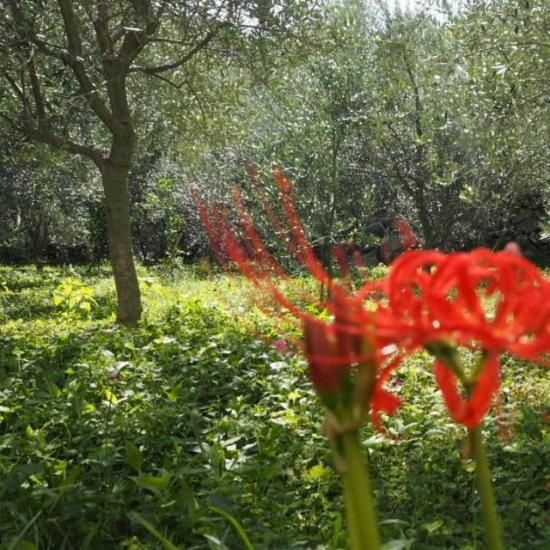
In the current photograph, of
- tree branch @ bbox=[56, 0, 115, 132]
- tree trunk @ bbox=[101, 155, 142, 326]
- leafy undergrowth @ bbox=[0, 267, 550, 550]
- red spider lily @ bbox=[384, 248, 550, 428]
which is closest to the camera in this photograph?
red spider lily @ bbox=[384, 248, 550, 428]

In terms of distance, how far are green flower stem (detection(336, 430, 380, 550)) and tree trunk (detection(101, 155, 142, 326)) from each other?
32.7 feet

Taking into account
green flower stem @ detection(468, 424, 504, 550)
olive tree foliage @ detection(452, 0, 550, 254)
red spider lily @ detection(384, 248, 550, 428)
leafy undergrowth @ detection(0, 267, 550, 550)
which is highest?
olive tree foliage @ detection(452, 0, 550, 254)

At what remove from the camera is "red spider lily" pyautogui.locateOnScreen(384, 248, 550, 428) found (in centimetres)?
54

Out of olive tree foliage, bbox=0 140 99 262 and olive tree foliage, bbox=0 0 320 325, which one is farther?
olive tree foliage, bbox=0 140 99 262

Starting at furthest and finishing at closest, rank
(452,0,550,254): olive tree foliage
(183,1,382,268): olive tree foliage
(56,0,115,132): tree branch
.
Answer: (183,1,382,268): olive tree foliage, (56,0,115,132): tree branch, (452,0,550,254): olive tree foliage

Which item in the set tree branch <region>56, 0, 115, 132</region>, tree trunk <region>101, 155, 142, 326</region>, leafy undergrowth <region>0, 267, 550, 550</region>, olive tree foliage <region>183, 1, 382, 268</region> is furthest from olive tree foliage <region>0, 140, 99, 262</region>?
leafy undergrowth <region>0, 267, 550, 550</region>

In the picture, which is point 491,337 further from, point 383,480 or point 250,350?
point 250,350

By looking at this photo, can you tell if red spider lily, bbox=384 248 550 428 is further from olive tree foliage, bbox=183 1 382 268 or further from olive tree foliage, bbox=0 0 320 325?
olive tree foliage, bbox=183 1 382 268

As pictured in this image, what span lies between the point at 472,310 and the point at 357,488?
163 mm

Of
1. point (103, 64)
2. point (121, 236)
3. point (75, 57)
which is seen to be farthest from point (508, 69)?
point (121, 236)

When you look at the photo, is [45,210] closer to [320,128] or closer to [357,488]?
[320,128]

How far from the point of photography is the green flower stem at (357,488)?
564 mm

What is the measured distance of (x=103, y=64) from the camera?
32.8 ft

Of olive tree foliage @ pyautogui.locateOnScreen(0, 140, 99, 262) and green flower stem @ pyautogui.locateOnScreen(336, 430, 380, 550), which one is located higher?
olive tree foliage @ pyautogui.locateOnScreen(0, 140, 99, 262)
